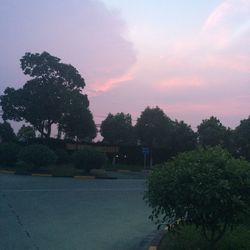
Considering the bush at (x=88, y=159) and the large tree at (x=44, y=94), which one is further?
the large tree at (x=44, y=94)

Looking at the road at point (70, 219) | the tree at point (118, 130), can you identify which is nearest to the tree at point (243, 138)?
the tree at point (118, 130)

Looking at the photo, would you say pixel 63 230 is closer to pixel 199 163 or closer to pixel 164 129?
pixel 199 163

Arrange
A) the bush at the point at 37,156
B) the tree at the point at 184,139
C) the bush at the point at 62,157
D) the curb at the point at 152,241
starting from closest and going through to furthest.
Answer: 1. the curb at the point at 152,241
2. the bush at the point at 37,156
3. the bush at the point at 62,157
4. the tree at the point at 184,139

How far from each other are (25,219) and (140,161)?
3253 centimetres

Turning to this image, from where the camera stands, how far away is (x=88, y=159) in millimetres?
28906

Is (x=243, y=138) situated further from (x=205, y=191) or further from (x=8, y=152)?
(x=205, y=191)

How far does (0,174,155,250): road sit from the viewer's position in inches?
364

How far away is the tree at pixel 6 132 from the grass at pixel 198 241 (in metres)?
34.7

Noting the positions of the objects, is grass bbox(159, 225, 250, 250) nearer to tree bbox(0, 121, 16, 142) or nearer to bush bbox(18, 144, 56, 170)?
bush bbox(18, 144, 56, 170)

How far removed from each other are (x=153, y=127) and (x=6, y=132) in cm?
1786

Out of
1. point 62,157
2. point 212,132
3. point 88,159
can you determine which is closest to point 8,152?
point 62,157

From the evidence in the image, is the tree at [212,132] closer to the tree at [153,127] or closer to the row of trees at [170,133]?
the row of trees at [170,133]

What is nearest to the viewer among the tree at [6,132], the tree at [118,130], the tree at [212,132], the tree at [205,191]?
the tree at [205,191]

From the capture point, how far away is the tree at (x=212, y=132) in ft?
175
